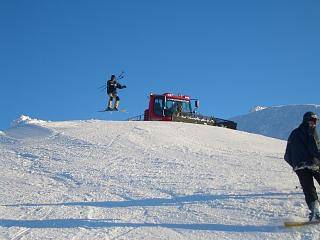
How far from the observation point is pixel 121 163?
1509 centimetres

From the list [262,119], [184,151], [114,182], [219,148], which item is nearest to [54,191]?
[114,182]

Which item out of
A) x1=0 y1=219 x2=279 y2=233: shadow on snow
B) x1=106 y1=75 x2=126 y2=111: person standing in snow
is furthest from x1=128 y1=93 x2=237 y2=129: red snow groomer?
x1=0 y1=219 x2=279 y2=233: shadow on snow

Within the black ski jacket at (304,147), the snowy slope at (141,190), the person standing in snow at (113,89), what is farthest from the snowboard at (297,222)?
the person standing in snow at (113,89)

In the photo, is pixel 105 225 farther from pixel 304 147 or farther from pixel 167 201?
pixel 304 147

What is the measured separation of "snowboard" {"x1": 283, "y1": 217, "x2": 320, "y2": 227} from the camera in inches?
308

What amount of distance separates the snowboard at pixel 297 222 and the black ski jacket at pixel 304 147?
2.58 feet

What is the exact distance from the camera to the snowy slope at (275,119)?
128 meters

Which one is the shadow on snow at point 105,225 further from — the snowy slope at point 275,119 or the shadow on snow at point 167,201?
the snowy slope at point 275,119

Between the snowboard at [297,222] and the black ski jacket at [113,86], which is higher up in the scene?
the black ski jacket at [113,86]

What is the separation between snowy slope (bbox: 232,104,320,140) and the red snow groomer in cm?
8990

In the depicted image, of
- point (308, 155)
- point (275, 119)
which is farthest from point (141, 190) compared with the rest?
point (275, 119)

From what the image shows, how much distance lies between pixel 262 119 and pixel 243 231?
445 ft

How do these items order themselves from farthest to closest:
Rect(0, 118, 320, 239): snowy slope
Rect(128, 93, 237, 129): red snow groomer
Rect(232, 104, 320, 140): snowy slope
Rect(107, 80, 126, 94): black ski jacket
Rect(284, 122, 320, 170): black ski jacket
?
Rect(232, 104, 320, 140): snowy slope < Rect(128, 93, 237, 129): red snow groomer < Rect(107, 80, 126, 94): black ski jacket < Rect(0, 118, 320, 239): snowy slope < Rect(284, 122, 320, 170): black ski jacket

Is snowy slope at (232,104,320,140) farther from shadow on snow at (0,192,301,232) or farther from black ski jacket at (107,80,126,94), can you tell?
shadow on snow at (0,192,301,232)
